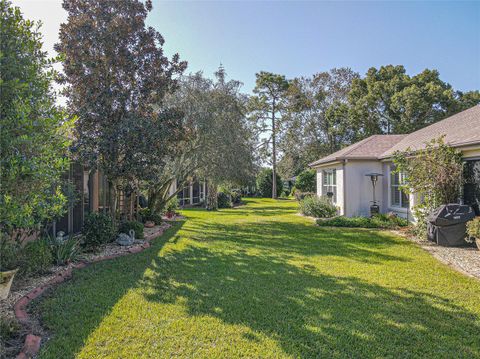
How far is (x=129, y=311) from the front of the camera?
4246 millimetres

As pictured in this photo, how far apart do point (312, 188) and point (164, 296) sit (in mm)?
25408

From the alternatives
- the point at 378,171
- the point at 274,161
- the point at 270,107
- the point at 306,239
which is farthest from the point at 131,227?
the point at 270,107

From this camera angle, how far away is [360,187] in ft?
46.3

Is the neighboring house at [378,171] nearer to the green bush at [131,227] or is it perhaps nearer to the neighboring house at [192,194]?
the green bush at [131,227]

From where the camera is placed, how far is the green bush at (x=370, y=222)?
12031 millimetres

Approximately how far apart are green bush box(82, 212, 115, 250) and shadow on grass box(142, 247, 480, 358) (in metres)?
2.36

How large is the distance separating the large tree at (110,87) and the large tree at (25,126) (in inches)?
170

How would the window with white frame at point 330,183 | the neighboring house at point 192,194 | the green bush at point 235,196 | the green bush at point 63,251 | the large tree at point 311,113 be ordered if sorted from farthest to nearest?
1. the large tree at point 311,113
2. the green bush at point 235,196
3. the neighboring house at point 192,194
4. the window with white frame at point 330,183
5. the green bush at point 63,251

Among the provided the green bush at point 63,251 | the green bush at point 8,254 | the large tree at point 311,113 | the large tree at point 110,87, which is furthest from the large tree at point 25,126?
the large tree at point 311,113

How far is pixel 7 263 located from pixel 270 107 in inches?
1400

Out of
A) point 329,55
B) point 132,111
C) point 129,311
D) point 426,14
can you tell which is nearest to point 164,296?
point 129,311

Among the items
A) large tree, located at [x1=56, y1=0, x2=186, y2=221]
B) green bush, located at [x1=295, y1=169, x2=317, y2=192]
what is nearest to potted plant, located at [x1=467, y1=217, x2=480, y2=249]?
large tree, located at [x1=56, y1=0, x2=186, y2=221]

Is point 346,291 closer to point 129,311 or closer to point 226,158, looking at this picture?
point 129,311

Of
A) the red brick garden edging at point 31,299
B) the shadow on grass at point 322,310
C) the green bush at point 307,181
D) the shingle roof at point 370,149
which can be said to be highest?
the shingle roof at point 370,149
